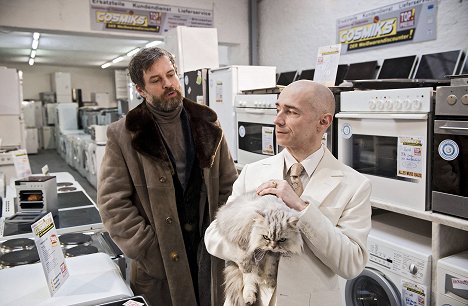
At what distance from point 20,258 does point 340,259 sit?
153 cm

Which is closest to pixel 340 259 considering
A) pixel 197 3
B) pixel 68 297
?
pixel 68 297

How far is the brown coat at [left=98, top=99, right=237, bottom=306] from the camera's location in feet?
5.71

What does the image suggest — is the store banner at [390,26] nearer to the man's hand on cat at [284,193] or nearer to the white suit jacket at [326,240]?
the white suit jacket at [326,240]

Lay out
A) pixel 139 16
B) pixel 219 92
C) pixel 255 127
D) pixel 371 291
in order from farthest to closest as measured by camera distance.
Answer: pixel 139 16 → pixel 219 92 → pixel 255 127 → pixel 371 291

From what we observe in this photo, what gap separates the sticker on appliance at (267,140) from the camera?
3389 mm

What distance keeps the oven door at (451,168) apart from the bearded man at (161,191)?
1.17 meters

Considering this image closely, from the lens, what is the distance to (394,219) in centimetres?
284

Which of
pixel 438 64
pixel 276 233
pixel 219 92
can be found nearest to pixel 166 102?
pixel 276 233

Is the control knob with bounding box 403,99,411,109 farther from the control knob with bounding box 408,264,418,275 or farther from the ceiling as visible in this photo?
the ceiling

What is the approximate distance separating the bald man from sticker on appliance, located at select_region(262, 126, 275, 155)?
1.97 m

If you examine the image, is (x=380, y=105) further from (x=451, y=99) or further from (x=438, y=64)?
(x=438, y=64)

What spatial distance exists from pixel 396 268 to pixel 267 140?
1511mm

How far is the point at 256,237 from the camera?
43.6 inches

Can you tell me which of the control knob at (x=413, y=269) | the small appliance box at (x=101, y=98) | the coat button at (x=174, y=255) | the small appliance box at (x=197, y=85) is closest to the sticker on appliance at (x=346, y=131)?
the control knob at (x=413, y=269)
